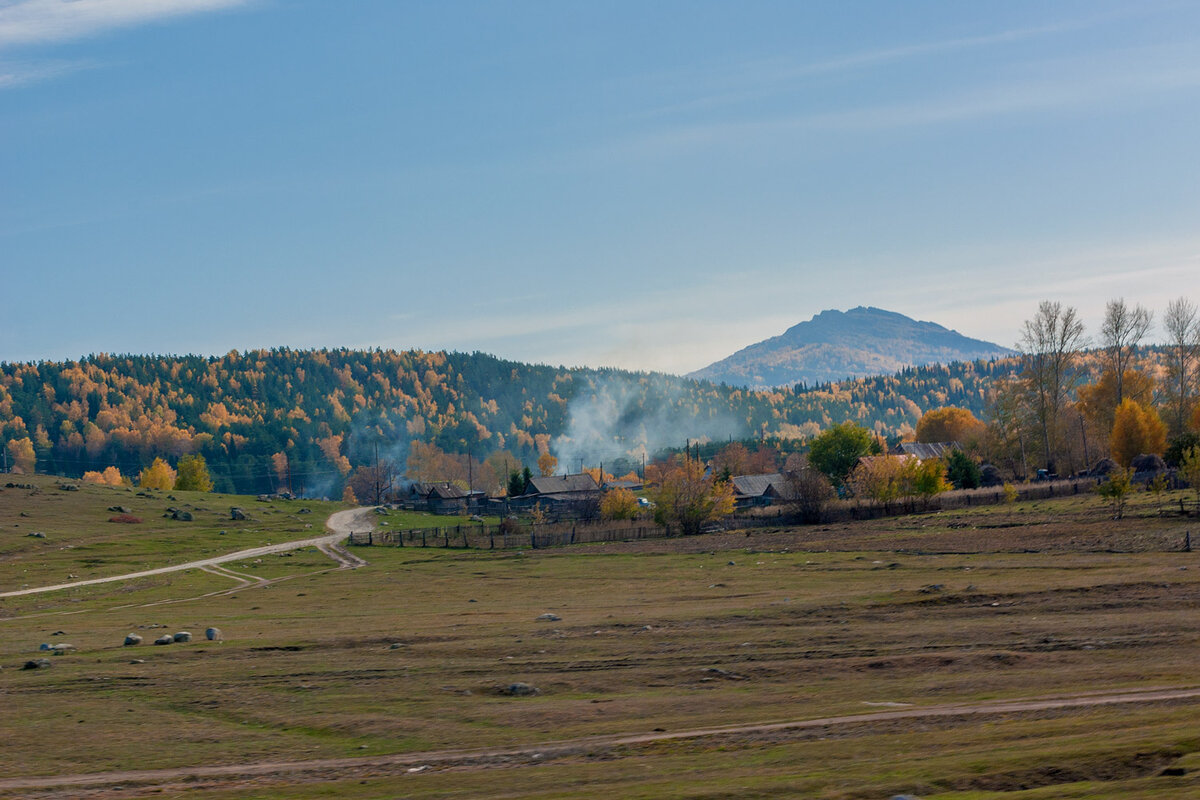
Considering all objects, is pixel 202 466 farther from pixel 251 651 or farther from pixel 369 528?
pixel 251 651

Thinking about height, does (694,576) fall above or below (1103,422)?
below

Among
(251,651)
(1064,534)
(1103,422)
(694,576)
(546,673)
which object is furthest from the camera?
(1103,422)

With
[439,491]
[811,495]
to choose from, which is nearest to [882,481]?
[811,495]

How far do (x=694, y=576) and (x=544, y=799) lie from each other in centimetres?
3524

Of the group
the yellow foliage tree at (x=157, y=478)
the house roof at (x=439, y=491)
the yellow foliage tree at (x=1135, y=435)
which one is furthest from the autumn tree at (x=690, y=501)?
the yellow foliage tree at (x=157, y=478)

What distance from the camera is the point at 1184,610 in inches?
928

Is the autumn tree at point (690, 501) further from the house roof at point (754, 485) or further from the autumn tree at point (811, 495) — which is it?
the house roof at point (754, 485)

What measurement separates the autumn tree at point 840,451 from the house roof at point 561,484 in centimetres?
4927

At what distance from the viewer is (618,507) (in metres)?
97.2

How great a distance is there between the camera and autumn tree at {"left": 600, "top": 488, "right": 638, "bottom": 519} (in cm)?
9706

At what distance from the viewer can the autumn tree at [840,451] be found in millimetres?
107000

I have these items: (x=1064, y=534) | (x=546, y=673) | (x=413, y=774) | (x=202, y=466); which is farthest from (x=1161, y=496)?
(x=202, y=466)

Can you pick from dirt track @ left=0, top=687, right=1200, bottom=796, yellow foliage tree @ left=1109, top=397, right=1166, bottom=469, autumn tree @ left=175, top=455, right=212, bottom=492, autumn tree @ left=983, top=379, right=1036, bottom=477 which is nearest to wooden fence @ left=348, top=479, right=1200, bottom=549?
yellow foliage tree @ left=1109, top=397, right=1166, bottom=469

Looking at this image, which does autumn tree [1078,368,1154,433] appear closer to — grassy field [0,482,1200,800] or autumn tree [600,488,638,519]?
autumn tree [600,488,638,519]
